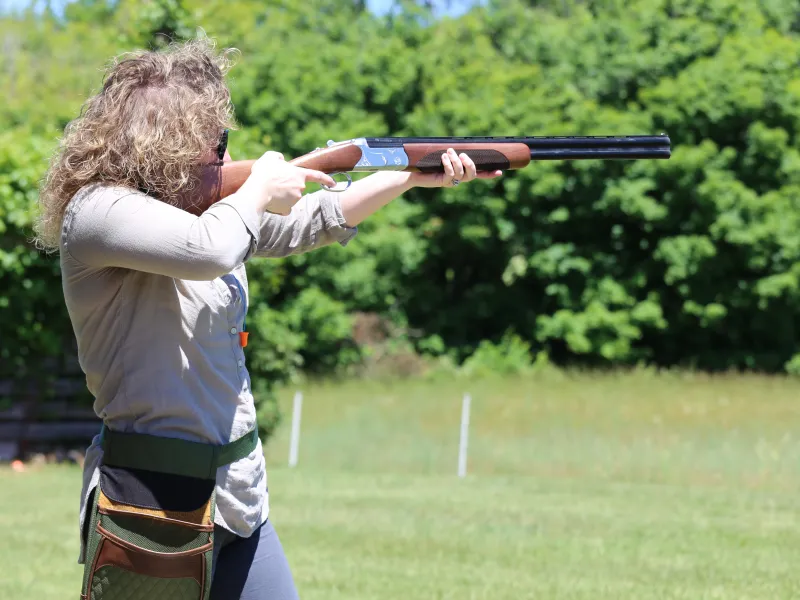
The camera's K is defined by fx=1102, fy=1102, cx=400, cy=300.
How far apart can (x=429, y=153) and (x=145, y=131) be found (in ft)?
4.37

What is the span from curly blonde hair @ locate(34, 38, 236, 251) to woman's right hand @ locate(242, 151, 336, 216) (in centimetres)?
15

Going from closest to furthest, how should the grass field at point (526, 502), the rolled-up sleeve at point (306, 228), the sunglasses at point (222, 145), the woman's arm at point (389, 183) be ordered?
1. the sunglasses at point (222, 145)
2. the rolled-up sleeve at point (306, 228)
3. the woman's arm at point (389, 183)
4. the grass field at point (526, 502)

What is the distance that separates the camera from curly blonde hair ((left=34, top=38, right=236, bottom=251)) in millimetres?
2918

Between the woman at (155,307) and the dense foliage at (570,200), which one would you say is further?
the dense foliage at (570,200)

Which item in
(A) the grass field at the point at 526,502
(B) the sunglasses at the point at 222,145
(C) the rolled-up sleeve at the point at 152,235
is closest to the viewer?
(C) the rolled-up sleeve at the point at 152,235

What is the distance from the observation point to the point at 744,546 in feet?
30.3

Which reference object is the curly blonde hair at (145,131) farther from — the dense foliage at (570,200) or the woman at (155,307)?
the dense foliage at (570,200)

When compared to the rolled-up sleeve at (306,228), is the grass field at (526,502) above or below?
below

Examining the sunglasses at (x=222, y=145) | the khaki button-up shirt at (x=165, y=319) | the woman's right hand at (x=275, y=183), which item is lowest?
the khaki button-up shirt at (x=165, y=319)

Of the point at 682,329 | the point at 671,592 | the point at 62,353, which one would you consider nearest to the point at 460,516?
the point at 671,592

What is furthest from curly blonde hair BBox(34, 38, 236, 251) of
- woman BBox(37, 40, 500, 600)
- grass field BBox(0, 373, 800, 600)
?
grass field BBox(0, 373, 800, 600)

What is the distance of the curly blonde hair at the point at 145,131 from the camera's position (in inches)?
115

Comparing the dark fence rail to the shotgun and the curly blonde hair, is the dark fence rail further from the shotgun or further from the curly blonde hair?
the curly blonde hair

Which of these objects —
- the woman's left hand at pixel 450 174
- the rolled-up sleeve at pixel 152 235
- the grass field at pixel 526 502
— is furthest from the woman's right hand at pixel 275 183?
the grass field at pixel 526 502
